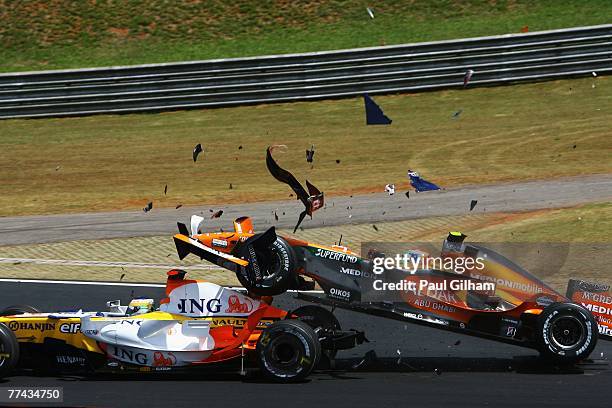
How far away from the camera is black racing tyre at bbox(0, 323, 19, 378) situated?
392 inches

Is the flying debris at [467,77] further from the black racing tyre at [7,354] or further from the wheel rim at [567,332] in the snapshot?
the black racing tyre at [7,354]

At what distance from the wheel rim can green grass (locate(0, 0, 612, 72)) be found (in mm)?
17005

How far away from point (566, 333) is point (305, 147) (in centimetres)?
1236

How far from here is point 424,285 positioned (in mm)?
10180

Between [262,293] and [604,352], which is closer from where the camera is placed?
[262,293]

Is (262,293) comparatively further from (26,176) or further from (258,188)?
(26,176)

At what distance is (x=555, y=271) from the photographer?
10.4 meters

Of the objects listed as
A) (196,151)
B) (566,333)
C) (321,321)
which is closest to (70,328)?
(321,321)

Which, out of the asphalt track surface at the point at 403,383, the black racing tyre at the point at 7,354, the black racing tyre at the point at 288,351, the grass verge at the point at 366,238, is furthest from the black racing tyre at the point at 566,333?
the black racing tyre at the point at 7,354

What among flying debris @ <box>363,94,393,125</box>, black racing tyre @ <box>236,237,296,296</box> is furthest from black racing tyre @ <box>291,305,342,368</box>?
flying debris @ <box>363,94,393,125</box>

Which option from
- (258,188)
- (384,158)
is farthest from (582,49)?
(258,188)

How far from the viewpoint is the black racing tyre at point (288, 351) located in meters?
9.69

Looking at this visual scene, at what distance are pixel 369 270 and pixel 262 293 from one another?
1.07 m

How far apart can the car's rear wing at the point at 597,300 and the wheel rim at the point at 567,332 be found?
1.24ft
